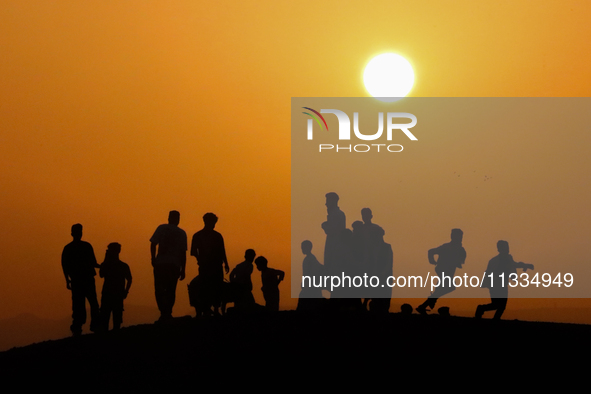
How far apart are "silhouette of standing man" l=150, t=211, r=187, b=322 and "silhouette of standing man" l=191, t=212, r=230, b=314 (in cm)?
27

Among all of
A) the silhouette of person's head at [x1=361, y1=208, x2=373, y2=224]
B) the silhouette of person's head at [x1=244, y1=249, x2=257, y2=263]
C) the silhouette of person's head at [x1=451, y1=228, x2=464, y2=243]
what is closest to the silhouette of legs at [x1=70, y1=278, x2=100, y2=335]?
the silhouette of person's head at [x1=244, y1=249, x2=257, y2=263]

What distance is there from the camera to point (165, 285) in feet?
38.4

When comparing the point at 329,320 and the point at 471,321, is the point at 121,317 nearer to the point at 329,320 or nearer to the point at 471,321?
the point at 329,320

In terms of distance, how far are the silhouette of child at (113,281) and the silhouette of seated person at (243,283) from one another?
7.14 feet

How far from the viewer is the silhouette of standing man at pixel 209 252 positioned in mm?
11781

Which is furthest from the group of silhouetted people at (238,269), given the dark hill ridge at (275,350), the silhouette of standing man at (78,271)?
the dark hill ridge at (275,350)

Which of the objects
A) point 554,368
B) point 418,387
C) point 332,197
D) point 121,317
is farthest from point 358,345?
point 121,317

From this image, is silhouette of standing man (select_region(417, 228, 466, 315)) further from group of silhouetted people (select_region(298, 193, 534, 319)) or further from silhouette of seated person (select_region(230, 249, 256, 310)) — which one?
silhouette of seated person (select_region(230, 249, 256, 310))

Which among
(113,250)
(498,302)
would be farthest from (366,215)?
(113,250)

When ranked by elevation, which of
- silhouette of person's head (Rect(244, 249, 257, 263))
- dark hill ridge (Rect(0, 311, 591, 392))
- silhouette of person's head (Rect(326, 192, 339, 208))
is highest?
silhouette of person's head (Rect(326, 192, 339, 208))

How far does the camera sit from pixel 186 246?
1188cm

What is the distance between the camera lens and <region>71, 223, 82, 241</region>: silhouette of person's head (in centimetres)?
1195

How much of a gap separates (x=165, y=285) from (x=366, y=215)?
400 cm

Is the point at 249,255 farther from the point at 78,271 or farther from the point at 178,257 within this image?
the point at 78,271
